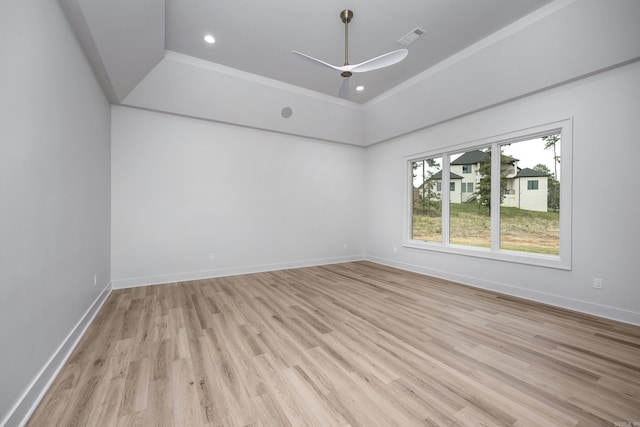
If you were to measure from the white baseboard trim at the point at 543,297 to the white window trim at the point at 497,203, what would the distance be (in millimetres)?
394

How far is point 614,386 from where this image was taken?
1818mm

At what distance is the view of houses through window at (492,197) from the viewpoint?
12.0 ft

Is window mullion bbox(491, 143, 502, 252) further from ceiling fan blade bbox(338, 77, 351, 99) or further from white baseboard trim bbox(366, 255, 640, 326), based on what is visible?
ceiling fan blade bbox(338, 77, 351, 99)

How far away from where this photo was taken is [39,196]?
1791 millimetres

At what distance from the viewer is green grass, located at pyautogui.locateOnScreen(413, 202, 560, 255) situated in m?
3.65

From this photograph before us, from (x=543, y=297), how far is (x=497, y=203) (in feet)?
4.81

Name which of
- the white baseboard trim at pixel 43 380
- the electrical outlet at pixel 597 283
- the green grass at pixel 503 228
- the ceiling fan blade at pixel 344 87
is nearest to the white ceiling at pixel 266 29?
the ceiling fan blade at pixel 344 87

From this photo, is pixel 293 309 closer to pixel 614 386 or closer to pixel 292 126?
pixel 614 386

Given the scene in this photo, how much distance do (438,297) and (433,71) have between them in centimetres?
365

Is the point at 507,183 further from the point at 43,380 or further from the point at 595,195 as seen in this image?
the point at 43,380

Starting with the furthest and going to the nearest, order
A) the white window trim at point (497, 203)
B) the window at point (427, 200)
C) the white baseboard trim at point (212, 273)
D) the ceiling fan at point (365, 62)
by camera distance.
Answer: the window at point (427, 200)
the white baseboard trim at point (212, 273)
the white window trim at point (497, 203)
the ceiling fan at point (365, 62)

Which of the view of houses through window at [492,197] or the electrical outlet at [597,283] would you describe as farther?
the view of houses through window at [492,197]

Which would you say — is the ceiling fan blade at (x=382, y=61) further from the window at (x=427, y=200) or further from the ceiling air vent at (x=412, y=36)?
the window at (x=427, y=200)

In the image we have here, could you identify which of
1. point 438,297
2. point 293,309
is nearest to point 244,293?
point 293,309
